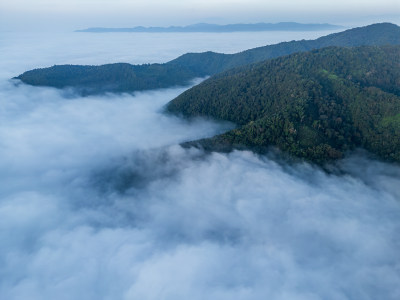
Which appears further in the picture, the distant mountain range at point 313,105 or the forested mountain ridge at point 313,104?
the forested mountain ridge at point 313,104

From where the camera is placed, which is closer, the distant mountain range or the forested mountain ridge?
the distant mountain range

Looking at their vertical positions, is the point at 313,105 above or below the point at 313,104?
below

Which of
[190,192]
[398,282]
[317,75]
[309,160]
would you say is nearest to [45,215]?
[190,192]

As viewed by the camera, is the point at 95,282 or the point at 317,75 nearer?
the point at 95,282

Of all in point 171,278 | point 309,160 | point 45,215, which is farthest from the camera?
point 309,160

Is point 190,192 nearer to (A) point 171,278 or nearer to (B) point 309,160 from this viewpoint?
(A) point 171,278

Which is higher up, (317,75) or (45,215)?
(317,75)

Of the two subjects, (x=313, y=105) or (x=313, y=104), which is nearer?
(x=313, y=105)

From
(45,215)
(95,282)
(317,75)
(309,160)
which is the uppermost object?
(317,75)
